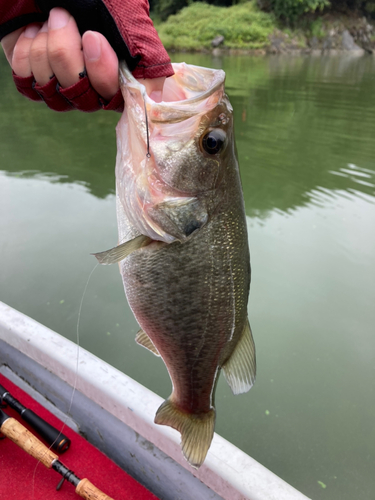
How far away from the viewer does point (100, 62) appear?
2.64 ft

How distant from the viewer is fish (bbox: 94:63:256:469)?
38.2 inches

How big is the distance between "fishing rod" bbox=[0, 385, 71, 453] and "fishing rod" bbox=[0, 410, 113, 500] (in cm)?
10

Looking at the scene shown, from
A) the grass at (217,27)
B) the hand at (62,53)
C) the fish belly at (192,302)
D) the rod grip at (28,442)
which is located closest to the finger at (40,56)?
the hand at (62,53)

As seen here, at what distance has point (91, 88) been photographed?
2.82 ft

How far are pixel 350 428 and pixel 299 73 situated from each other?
59.6ft

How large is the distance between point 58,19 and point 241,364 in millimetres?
1085

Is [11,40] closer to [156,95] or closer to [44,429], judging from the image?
[156,95]

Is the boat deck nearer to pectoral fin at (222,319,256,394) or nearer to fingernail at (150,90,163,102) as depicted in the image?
pectoral fin at (222,319,256,394)

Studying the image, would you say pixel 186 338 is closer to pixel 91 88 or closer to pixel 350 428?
pixel 91 88

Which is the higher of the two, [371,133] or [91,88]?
[91,88]

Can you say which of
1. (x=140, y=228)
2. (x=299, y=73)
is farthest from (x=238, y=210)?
(x=299, y=73)

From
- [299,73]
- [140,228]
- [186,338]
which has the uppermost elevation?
[140,228]

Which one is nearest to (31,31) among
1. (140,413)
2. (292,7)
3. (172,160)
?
(172,160)

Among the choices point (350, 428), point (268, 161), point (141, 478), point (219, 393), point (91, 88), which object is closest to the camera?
point (91, 88)
